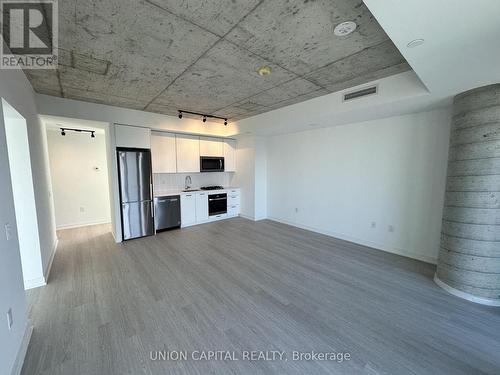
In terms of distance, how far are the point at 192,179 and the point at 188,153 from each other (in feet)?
2.95

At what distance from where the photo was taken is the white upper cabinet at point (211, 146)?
225 inches

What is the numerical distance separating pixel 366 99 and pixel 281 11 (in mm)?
2066

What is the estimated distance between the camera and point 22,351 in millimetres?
1693

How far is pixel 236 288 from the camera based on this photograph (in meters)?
2.67

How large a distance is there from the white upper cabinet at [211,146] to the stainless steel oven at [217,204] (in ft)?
4.00

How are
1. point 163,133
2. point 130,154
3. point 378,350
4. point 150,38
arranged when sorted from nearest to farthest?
1. point 378,350
2. point 150,38
3. point 130,154
4. point 163,133

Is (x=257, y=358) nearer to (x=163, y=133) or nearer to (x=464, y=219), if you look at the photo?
(x=464, y=219)

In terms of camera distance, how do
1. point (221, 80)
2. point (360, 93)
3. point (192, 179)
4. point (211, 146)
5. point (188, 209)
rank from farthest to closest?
point (192, 179), point (211, 146), point (188, 209), point (360, 93), point (221, 80)

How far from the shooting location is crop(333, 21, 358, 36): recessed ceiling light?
181 centimetres

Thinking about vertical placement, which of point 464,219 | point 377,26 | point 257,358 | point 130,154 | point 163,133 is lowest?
point 257,358

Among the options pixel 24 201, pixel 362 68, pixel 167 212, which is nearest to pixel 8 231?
pixel 24 201

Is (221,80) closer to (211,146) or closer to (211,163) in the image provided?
(211,146)

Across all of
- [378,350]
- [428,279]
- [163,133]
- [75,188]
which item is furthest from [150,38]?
[75,188]

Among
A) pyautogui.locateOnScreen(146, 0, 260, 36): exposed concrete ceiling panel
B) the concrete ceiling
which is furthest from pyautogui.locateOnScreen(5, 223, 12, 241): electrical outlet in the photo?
pyautogui.locateOnScreen(146, 0, 260, 36): exposed concrete ceiling panel
